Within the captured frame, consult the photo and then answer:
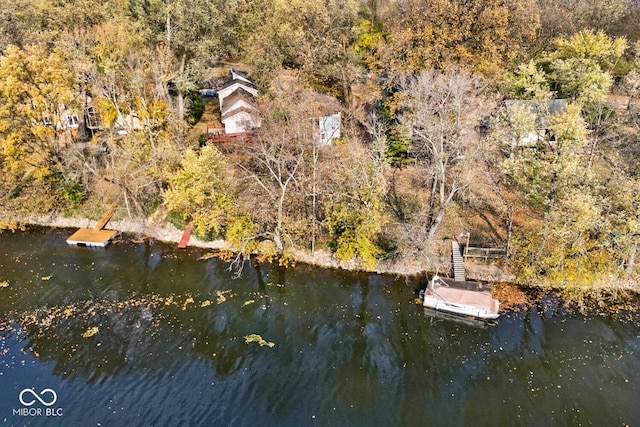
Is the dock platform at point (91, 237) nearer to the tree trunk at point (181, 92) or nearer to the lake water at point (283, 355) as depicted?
the lake water at point (283, 355)

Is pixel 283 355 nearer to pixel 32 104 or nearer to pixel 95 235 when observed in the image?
pixel 95 235

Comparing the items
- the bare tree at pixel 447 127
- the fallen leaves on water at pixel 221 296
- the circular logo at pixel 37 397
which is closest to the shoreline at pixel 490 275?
the bare tree at pixel 447 127

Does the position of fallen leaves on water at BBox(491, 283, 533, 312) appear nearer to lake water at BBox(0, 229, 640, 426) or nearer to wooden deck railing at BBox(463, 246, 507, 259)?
lake water at BBox(0, 229, 640, 426)

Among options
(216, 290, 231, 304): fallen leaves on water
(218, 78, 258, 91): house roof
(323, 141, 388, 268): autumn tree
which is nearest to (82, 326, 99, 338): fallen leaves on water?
(216, 290, 231, 304): fallen leaves on water

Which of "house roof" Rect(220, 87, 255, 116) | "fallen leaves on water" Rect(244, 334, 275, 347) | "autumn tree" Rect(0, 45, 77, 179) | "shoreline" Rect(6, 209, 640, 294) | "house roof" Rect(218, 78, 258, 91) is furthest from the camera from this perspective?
"house roof" Rect(218, 78, 258, 91)

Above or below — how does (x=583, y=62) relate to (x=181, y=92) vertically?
above

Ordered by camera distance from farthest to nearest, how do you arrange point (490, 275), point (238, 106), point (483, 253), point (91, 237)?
point (238, 106), point (91, 237), point (483, 253), point (490, 275)

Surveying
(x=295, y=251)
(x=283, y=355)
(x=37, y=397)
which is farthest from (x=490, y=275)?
(x=37, y=397)
